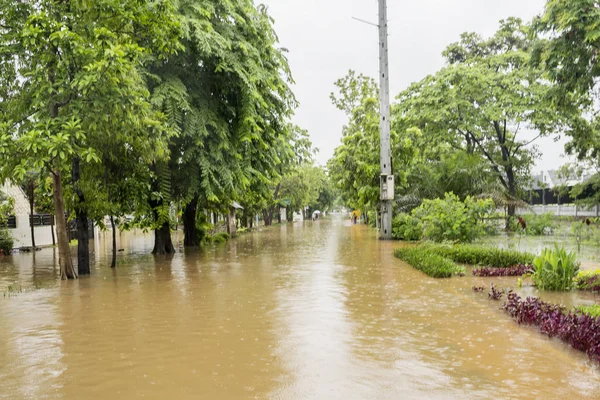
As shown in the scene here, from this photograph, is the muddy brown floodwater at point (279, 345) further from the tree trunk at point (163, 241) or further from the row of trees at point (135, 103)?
the tree trunk at point (163, 241)

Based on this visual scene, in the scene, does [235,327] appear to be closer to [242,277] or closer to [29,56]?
[242,277]

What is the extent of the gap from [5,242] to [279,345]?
68.6 ft

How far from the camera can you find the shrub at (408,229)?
21094mm

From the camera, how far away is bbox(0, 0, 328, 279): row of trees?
33.9 ft

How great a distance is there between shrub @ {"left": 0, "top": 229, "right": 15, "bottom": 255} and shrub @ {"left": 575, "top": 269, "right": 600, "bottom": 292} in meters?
22.4

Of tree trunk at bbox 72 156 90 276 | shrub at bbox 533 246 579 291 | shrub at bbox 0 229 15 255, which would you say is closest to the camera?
shrub at bbox 533 246 579 291

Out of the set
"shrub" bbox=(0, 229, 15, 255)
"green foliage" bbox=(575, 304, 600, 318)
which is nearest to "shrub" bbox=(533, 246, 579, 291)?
"green foliage" bbox=(575, 304, 600, 318)

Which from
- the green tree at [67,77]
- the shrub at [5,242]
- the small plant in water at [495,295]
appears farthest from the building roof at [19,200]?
the small plant in water at [495,295]

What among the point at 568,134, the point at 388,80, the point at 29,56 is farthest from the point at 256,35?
the point at 568,134

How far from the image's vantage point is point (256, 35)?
17.7m

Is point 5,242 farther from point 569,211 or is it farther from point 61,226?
point 569,211

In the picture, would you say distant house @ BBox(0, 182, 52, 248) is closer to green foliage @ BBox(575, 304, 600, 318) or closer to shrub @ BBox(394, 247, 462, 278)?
shrub @ BBox(394, 247, 462, 278)

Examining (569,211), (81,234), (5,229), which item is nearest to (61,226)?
(81,234)

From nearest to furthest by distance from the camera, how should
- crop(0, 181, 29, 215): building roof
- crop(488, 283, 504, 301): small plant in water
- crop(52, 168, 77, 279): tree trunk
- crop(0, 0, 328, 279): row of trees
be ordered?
1. crop(488, 283, 504, 301): small plant in water
2. crop(0, 0, 328, 279): row of trees
3. crop(52, 168, 77, 279): tree trunk
4. crop(0, 181, 29, 215): building roof
